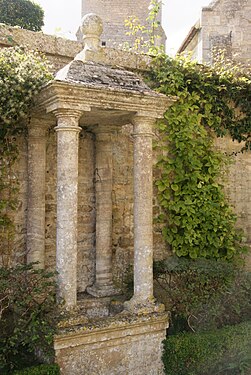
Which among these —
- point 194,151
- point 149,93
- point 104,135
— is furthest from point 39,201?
point 194,151

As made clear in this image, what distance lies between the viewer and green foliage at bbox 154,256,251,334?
570 cm

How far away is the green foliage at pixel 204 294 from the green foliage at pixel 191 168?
90 centimetres

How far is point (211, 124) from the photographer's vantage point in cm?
737

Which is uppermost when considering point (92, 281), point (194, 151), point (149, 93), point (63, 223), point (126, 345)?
point (149, 93)

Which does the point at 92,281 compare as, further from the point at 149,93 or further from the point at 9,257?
the point at 149,93

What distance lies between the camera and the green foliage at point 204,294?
18.7 feet

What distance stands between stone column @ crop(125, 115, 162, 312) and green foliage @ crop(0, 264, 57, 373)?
3.76 feet

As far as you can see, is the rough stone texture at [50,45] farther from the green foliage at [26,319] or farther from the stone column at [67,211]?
the green foliage at [26,319]

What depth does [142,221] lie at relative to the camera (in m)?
5.27

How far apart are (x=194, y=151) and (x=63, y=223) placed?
3228 mm

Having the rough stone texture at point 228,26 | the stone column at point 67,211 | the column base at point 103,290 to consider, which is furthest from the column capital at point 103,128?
the rough stone texture at point 228,26

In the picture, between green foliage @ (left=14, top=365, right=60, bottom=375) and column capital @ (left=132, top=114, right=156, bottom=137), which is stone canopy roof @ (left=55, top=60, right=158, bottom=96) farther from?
green foliage @ (left=14, top=365, right=60, bottom=375)

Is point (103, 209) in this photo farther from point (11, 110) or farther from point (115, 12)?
point (115, 12)

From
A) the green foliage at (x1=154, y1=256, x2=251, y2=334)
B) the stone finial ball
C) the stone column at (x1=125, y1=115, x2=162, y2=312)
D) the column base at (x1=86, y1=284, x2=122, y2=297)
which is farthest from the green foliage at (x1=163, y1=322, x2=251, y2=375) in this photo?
the stone finial ball
